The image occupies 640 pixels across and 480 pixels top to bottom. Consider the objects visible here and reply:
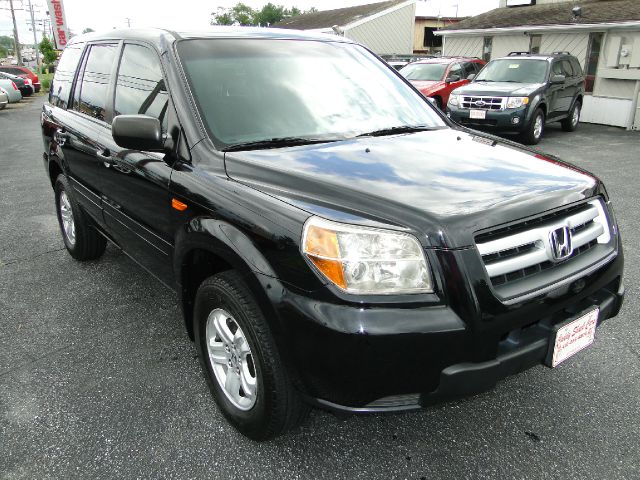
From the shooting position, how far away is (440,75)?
14023 mm

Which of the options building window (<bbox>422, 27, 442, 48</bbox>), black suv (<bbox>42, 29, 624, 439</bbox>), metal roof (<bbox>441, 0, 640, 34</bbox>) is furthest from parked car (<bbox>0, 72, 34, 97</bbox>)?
black suv (<bbox>42, 29, 624, 439</bbox>)

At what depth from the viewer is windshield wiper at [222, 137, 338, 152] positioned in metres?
2.51

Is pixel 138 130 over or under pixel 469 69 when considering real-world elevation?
over

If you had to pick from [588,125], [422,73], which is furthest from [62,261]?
[588,125]

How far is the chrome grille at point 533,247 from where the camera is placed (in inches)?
75.7

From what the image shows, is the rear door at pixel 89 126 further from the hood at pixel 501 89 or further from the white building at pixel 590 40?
the white building at pixel 590 40

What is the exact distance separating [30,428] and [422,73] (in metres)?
13.6

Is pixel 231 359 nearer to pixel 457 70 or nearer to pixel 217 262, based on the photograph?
pixel 217 262

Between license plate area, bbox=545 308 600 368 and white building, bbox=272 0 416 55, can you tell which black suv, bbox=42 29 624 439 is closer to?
license plate area, bbox=545 308 600 368

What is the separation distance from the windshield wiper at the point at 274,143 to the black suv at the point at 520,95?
9.02m

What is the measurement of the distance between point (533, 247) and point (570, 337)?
1.36 feet

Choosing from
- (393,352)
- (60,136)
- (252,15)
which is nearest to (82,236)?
(60,136)

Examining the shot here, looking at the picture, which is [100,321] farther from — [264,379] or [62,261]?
[264,379]

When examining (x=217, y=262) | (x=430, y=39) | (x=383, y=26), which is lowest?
(x=217, y=262)
